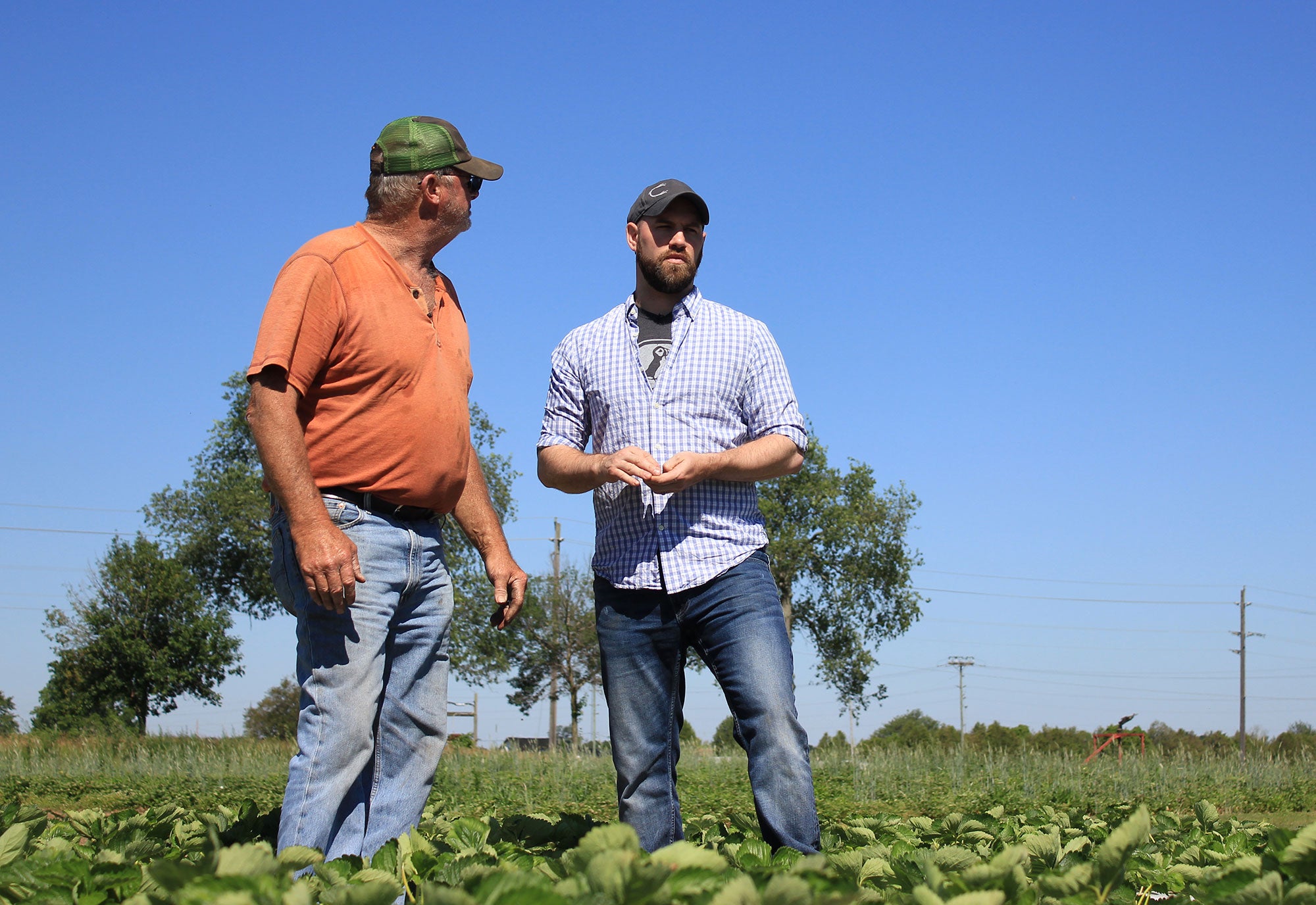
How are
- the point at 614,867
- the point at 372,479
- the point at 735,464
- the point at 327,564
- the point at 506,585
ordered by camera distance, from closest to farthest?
the point at 614,867 → the point at 327,564 → the point at 372,479 → the point at 735,464 → the point at 506,585

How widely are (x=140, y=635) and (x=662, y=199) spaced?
3829 centimetres

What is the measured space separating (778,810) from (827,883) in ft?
4.25

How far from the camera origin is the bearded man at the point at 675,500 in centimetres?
289

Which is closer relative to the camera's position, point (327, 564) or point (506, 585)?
point (327, 564)

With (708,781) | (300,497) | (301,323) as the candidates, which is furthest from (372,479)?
(708,781)

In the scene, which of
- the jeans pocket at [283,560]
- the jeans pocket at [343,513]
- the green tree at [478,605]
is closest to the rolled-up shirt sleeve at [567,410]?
the jeans pocket at [343,513]

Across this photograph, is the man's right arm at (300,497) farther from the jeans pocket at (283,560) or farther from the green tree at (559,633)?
the green tree at (559,633)

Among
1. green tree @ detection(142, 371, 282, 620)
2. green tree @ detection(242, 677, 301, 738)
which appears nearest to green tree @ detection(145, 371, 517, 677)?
green tree @ detection(142, 371, 282, 620)

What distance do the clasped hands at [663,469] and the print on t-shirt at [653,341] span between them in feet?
1.33

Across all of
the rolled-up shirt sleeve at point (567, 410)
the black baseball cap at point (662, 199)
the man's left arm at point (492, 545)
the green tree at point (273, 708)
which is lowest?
the green tree at point (273, 708)

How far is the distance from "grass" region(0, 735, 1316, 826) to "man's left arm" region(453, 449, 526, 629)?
11.9 ft

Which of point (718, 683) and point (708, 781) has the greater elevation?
point (718, 683)

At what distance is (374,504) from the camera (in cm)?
286

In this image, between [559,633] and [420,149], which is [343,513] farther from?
[559,633]
